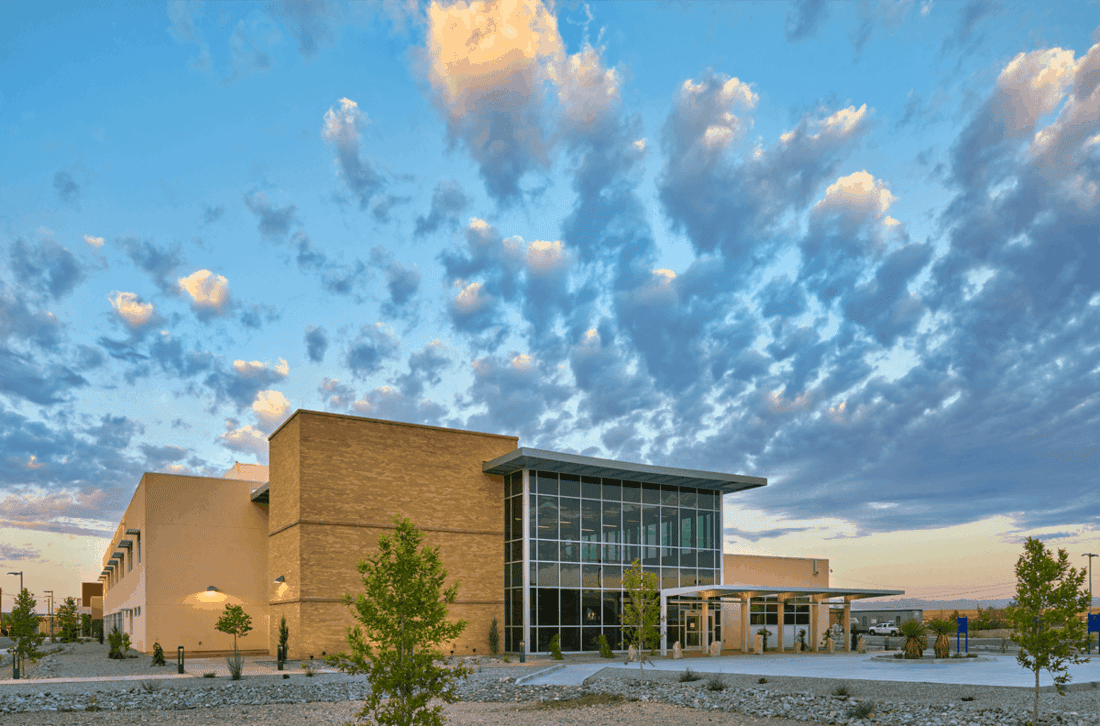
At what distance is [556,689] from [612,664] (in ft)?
19.9

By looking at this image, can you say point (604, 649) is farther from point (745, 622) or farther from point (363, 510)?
point (363, 510)

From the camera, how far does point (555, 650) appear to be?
33.2 m

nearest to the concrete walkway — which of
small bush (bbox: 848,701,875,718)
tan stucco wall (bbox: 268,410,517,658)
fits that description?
small bush (bbox: 848,701,875,718)

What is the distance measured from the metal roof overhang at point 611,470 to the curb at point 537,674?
26.6 ft

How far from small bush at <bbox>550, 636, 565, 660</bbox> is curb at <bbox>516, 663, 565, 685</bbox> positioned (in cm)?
246

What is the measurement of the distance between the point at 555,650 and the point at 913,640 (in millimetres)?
13291

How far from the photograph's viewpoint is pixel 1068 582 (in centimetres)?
1489

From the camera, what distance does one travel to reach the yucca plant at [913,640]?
29.6 m

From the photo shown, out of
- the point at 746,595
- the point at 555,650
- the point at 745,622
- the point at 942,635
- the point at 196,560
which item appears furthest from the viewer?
the point at 196,560

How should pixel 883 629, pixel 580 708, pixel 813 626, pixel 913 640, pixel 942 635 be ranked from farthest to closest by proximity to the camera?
pixel 883 629, pixel 813 626, pixel 942 635, pixel 913 640, pixel 580 708

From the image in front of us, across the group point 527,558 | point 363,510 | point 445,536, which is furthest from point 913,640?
point 363,510

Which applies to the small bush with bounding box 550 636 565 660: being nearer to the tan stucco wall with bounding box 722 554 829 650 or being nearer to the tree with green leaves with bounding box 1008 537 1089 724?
the tan stucco wall with bounding box 722 554 829 650

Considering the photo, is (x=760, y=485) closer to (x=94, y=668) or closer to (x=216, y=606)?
(x=216, y=606)

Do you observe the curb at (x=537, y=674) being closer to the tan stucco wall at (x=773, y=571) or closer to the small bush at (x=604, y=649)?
the small bush at (x=604, y=649)
